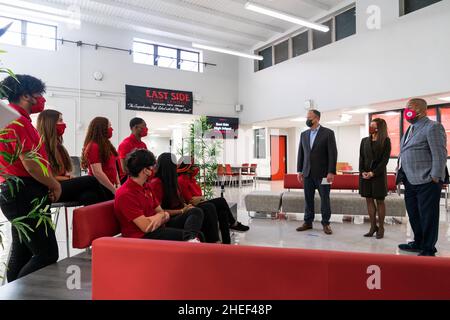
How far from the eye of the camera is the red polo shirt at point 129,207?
1.90m

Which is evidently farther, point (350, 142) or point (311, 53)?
point (350, 142)

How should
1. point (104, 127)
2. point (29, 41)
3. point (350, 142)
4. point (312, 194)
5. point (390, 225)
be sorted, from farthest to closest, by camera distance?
1. point (350, 142)
2. point (29, 41)
3. point (390, 225)
4. point (312, 194)
5. point (104, 127)

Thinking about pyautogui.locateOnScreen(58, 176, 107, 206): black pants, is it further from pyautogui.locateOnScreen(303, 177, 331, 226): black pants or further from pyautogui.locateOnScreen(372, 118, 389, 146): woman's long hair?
pyautogui.locateOnScreen(372, 118, 389, 146): woman's long hair

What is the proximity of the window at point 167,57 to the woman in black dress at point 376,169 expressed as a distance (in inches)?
291

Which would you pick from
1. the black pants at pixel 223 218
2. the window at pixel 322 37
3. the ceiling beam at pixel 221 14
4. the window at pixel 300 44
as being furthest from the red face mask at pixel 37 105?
the window at pixel 300 44

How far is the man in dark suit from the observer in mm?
3906

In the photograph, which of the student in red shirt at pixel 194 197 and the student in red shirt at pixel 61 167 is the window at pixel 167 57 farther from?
the student in red shirt at pixel 61 167

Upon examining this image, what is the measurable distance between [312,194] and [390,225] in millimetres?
1351

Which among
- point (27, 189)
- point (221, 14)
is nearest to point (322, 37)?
point (221, 14)

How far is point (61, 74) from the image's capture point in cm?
818

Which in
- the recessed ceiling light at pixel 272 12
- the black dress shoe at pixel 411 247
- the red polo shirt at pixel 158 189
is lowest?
the black dress shoe at pixel 411 247

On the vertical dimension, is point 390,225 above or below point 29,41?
below
